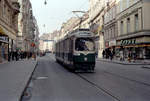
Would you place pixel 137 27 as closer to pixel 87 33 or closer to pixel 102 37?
pixel 87 33

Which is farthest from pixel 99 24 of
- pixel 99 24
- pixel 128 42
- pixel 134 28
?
pixel 134 28

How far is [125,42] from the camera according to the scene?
143ft

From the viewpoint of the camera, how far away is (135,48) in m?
39.3

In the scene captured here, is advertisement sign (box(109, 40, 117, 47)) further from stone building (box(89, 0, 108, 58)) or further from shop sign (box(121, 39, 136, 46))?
stone building (box(89, 0, 108, 58))

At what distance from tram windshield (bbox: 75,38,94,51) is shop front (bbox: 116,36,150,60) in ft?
59.8

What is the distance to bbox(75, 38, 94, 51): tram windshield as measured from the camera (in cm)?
1953

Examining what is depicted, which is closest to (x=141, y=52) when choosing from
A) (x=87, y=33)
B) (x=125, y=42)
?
(x=125, y=42)

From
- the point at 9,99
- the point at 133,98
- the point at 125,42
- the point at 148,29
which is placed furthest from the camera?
the point at 125,42

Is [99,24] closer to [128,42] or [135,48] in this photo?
[128,42]

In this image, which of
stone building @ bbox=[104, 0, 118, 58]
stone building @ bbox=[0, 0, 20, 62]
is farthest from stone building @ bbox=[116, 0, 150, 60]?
stone building @ bbox=[0, 0, 20, 62]

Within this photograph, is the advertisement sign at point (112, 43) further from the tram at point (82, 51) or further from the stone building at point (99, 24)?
the tram at point (82, 51)

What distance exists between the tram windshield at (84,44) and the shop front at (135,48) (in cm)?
1822

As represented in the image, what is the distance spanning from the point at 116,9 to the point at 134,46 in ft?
45.5

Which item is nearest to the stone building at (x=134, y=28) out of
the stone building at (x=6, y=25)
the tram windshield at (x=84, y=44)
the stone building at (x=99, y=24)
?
the stone building at (x=99, y=24)
